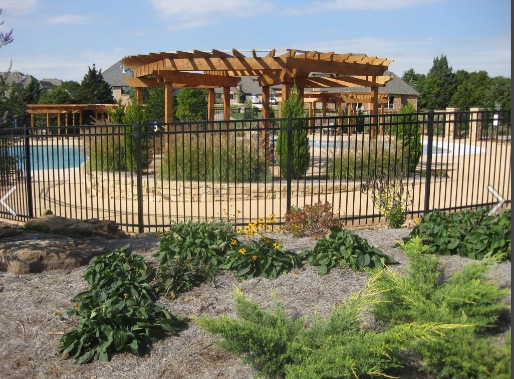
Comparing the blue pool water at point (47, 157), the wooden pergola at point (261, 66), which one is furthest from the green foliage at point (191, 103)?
the wooden pergola at point (261, 66)

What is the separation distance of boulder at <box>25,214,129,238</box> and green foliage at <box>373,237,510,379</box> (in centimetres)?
410

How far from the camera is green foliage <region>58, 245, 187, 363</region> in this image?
3.12 m

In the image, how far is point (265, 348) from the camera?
2.51 meters

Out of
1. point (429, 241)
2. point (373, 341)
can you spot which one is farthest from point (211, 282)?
point (429, 241)

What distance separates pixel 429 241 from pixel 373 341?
2.52 meters

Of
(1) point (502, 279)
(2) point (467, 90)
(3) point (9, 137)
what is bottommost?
(1) point (502, 279)

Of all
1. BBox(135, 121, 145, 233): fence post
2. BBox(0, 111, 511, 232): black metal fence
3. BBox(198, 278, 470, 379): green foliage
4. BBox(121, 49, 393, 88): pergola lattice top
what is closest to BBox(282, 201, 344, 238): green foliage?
BBox(0, 111, 511, 232): black metal fence

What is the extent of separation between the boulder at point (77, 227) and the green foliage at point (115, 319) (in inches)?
82.6

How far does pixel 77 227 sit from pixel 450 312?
4.93 meters

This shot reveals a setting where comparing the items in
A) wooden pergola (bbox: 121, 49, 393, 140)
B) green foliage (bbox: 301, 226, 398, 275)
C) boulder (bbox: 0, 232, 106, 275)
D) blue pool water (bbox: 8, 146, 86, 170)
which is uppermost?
wooden pergola (bbox: 121, 49, 393, 140)

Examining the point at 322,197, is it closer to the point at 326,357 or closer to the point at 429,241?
the point at 429,241

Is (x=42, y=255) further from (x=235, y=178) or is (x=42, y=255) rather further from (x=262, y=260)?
(x=235, y=178)

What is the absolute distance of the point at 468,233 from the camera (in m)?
4.36

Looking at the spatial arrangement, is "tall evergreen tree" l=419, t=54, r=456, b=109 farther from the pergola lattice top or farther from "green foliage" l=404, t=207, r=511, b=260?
"green foliage" l=404, t=207, r=511, b=260
